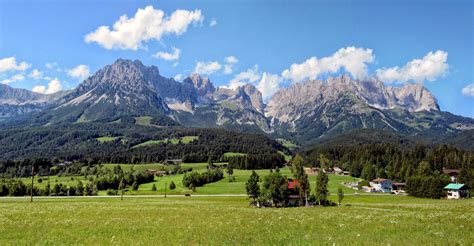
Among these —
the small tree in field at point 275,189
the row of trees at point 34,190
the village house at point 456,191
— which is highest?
the small tree in field at point 275,189

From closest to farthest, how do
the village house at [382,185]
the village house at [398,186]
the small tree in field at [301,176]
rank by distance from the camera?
the small tree in field at [301,176]
the village house at [382,185]
the village house at [398,186]

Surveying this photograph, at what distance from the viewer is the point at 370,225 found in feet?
79.5

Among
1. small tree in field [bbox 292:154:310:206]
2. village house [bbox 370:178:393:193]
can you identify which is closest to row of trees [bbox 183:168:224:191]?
small tree in field [bbox 292:154:310:206]

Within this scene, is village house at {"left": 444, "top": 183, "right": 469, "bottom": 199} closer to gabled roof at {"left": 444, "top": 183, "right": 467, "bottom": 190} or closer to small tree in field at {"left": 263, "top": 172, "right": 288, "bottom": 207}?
gabled roof at {"left": 444, "top": 183, "right": 467, "bottom": 190}

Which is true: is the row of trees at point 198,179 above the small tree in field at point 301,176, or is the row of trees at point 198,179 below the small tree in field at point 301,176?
below

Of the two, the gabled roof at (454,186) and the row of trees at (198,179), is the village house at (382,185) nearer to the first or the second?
the gabled roof at (454,186)

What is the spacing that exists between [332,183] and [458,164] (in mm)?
84088

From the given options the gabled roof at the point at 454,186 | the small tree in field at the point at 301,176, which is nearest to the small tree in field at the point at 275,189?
the small tree in field at the point at 301,176

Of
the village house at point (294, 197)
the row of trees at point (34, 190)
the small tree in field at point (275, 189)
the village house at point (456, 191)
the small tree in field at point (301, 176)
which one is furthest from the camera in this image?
the village house at point (456, 191)

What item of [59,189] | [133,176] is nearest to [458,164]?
[133,176]

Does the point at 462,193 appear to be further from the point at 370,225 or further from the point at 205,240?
the point at 205,240

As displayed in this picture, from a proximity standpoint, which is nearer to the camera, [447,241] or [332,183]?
[447,241]

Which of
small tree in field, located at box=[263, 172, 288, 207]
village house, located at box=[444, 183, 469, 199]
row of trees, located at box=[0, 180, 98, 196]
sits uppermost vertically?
small tree in field, located at box=[263, 172, 288, 207]

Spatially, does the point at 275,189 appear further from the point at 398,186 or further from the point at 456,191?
the point at 398,186
